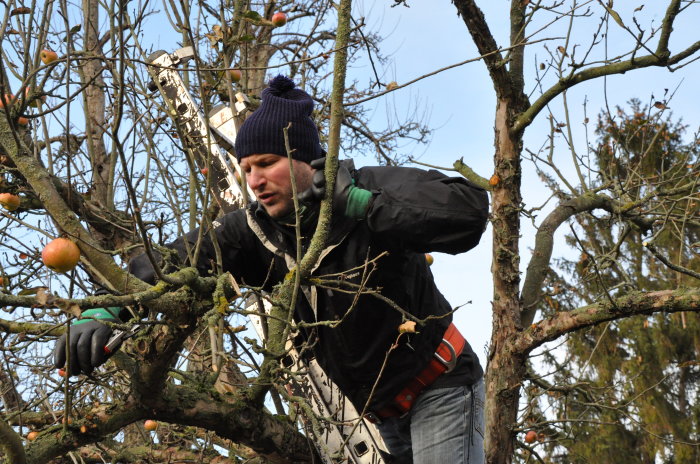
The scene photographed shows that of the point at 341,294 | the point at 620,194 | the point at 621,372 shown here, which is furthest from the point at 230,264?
the point at 621,372

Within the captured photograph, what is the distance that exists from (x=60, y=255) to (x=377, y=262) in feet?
3.81

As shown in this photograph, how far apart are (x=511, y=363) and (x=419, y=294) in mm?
1867

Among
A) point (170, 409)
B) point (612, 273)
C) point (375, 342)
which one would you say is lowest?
point (170, 409)

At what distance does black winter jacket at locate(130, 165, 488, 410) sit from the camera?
262 centimetres

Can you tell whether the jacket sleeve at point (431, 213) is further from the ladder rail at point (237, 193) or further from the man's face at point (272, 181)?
the ladder rail at point (237, 193)

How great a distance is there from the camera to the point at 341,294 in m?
2.86

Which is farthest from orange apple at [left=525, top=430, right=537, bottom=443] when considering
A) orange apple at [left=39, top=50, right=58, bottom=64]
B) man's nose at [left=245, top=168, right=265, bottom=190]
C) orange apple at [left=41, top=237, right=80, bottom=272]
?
orange apple at [left=41, top=237, right=80, bottom=272]

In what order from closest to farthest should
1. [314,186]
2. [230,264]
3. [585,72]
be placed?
[314,186] < [230,264] < [585,72]

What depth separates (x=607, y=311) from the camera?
426 cm

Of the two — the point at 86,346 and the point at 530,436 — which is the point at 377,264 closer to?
the point at 86,346

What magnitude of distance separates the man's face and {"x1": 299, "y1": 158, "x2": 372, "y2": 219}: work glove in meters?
0.20

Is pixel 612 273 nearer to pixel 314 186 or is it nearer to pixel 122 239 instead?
pixel 122 239

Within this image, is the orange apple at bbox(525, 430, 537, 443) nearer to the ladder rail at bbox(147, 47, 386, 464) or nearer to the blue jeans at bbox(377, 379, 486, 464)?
the blue jeans at bbox(377, 379, 486, 464)

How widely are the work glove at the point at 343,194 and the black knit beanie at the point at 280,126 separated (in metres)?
0.26
